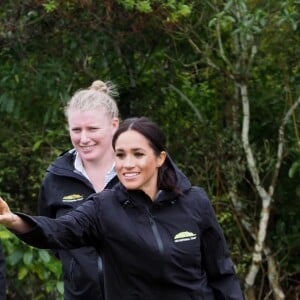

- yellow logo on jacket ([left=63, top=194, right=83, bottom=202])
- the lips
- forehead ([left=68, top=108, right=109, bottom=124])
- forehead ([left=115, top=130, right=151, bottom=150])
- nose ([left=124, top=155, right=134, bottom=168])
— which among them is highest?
forehead ([left=68, top=108, right=109, bottom=124])

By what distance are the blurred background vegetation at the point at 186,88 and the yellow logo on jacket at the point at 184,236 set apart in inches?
126

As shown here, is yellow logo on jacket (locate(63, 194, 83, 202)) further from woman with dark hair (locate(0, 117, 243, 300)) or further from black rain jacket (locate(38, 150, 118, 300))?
woman with dark hair (locate(0, 117, 243, 300))

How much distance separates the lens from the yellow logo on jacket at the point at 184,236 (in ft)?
13.0

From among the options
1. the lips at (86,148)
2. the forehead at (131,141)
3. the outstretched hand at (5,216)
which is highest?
the forehead at (131,141)

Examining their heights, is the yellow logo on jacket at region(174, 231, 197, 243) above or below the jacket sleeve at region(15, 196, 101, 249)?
below

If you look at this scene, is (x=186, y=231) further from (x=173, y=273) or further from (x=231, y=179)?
(x=231, y=179)

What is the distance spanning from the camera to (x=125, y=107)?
26.2 ft

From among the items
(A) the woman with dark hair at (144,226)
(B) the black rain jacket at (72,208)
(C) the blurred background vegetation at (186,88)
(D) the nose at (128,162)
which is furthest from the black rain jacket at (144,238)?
(C) the blurred background vegetation at (186,88)

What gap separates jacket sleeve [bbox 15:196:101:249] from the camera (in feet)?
11.9

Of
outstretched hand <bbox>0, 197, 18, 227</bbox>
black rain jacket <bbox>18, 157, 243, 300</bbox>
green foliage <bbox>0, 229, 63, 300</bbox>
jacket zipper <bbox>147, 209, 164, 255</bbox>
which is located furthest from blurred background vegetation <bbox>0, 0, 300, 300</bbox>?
outstretched hand <bbox>0, 197, 18, 227</bbox>

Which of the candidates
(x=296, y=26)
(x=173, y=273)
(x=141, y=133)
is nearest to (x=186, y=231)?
(x=173, y=273)

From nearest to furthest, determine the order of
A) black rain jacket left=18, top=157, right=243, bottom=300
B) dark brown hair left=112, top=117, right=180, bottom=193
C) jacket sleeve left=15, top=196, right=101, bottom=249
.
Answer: jacket sleeve left=15, top=196, right=101, bottom=249 → black rain jacket left=18, top=157, right=243, bottom=300 → dark brown hair left=112, top=117, right=180, bottom=193

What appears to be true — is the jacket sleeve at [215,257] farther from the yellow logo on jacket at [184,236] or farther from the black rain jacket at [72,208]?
the black rain jacket at [72,208]

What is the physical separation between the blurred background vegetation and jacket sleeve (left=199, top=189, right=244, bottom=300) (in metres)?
3.00
